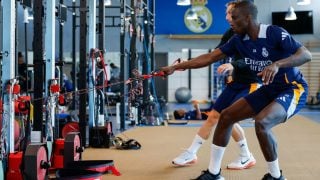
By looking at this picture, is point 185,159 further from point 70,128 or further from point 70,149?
point 70,128

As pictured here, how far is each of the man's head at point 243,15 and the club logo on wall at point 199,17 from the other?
1111 centimetres

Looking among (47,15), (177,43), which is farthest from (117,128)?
(177,43)

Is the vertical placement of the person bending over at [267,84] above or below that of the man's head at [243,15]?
below

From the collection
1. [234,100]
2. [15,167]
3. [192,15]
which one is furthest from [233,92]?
[192,15]

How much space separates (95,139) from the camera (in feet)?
18.8

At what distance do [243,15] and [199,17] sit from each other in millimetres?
11373

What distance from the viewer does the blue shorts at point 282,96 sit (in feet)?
10.6

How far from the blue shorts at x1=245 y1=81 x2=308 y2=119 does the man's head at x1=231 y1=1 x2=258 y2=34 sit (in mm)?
461

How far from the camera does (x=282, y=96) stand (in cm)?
322

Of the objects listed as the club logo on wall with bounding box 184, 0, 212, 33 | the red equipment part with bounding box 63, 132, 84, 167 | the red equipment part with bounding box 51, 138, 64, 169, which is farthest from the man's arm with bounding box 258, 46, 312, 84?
the club logo on wall with bounding box 184, 0, 212, 33

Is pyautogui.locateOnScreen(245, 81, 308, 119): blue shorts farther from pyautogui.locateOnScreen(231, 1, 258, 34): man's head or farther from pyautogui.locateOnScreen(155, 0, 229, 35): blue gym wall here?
pyautogui.locateOnScreen(155, 0, 229, 35): blue gym wall

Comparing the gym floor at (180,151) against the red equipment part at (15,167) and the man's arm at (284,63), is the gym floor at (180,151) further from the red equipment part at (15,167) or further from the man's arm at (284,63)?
the man's arm at (284,63)

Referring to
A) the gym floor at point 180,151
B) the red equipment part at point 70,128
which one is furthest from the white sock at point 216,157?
the red equipment part at point 70,128

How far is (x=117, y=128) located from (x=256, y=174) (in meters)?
4.46
